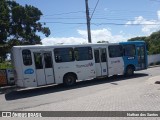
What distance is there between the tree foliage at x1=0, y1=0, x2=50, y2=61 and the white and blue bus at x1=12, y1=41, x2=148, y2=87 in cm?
1272

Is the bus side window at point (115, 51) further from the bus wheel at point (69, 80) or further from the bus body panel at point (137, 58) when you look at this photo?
the bus wheel at point (69, 80)

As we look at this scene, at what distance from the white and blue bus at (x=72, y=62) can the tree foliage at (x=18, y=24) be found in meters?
12.7

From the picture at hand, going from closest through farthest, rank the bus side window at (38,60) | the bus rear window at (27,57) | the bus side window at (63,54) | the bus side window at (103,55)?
the bus rear window at (27,57) < the bus side window at (38,60) < the bus side window at (63,54) < the bus side window at (103,55)

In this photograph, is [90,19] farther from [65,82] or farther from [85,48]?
[65,82]

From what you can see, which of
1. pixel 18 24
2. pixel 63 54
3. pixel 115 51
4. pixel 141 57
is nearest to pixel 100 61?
pixel 115 51

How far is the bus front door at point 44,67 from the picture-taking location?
17125 mm

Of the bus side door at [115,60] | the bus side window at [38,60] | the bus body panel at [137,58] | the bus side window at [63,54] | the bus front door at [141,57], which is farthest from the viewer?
the bus front door at [141,57]

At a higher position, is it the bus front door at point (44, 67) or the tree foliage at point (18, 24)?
the tree foliage at point (18, 24)

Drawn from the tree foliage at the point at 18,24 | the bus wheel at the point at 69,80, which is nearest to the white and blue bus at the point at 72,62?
the bus wheel at the point at 69,80

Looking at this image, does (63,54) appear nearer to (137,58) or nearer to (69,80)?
(69,80)

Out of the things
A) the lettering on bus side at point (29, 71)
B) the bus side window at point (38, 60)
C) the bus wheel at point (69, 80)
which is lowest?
the bus wheel at point (69, 80)

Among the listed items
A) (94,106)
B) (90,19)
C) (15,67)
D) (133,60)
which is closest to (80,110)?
(94,106)

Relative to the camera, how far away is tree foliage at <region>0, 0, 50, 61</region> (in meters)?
30.8

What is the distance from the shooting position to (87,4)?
1105 inches
